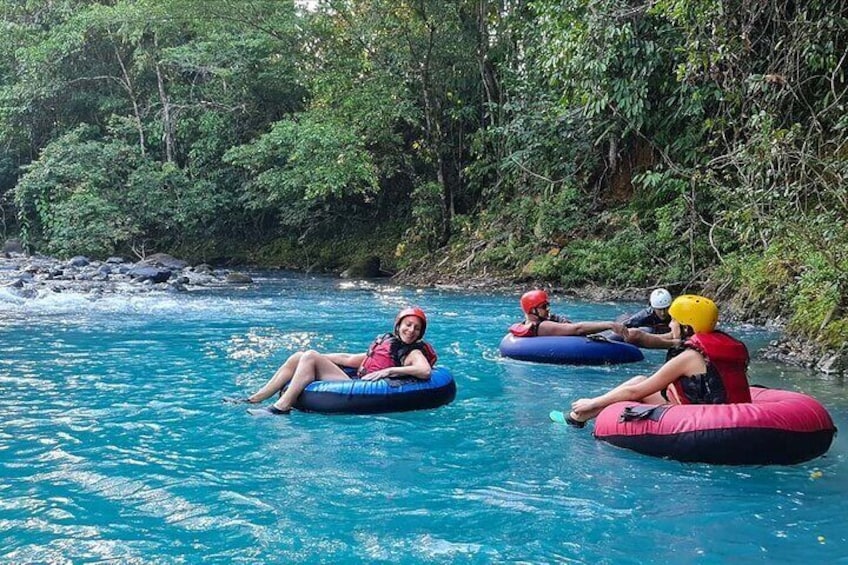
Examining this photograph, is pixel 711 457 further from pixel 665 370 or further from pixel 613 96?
pixel 613 96

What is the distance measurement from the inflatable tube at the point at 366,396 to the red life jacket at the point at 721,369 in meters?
2.03

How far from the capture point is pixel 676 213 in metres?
14.6

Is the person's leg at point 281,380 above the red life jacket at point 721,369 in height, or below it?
below

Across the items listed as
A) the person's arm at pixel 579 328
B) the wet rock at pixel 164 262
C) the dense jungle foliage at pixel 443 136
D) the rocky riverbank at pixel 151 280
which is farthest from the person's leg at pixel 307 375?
the wet rock at pixel 164 262

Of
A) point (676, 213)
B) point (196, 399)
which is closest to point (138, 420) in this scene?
point (196, 399)

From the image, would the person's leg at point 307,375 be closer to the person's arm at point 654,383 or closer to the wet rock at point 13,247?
the person's arm at point 654,383

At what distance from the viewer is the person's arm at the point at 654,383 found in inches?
186

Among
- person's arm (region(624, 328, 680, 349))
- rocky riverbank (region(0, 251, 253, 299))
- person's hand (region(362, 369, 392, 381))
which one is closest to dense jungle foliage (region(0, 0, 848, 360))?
person's arm (region(624, 328, 680, 349))

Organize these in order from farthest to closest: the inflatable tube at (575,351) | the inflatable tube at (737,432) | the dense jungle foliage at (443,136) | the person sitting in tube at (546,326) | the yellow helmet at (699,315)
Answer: the dense jungle foliage at (443,136) → the person sitting in tube at (546,326) → the inflatable tube at (575,351) → the yellow helmet at (699,315) → the inflatable tube at (737,432)

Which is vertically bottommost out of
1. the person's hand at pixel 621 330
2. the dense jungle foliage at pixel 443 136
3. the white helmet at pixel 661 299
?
the person's hand at pixel 621 330

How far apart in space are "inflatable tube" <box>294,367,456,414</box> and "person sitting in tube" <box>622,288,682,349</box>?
10.9 ft

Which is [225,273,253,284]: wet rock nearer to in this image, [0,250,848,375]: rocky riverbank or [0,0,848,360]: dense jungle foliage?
[0,250,848,375]: rocky riverbank

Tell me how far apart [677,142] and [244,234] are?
16.3 m

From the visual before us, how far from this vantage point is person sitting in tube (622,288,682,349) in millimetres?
8230
